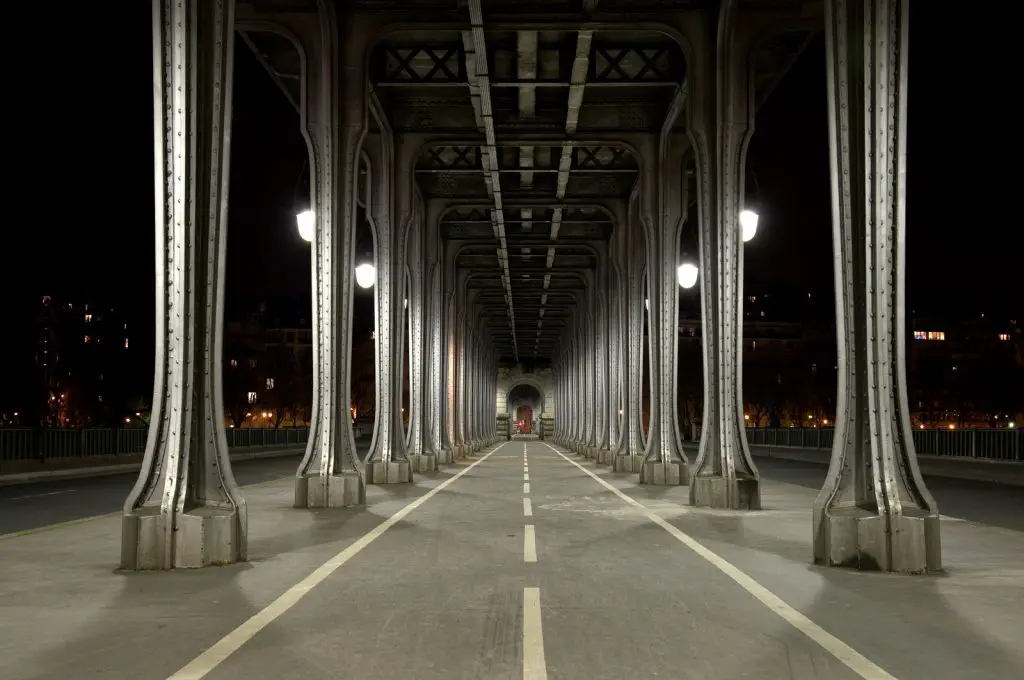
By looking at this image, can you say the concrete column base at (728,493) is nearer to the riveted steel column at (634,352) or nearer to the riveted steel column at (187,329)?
the riveted steel column at (187,329)

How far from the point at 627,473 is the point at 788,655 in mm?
Result: 27136

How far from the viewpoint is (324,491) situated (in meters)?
18.3

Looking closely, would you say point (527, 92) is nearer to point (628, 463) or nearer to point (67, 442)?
point (628, 463)

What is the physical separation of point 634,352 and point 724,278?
1670cm

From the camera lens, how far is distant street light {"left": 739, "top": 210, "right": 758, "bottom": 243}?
1912 cm

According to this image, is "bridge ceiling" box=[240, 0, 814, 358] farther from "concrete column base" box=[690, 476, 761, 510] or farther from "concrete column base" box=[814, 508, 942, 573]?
"concrete column base" box=[814, 508, 942, 573]

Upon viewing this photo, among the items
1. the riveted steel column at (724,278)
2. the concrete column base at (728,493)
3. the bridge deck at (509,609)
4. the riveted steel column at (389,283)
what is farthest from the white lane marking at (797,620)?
the riveted steel column at (389,283)

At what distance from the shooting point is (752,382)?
12006cm

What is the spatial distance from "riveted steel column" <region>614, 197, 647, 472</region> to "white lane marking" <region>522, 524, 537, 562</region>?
19.6 metres

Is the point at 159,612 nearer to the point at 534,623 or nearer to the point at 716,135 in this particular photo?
the point at 534,623

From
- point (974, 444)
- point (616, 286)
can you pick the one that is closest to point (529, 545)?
point (974, 444)

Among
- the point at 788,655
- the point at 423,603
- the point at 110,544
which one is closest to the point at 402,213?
the point at 110,544

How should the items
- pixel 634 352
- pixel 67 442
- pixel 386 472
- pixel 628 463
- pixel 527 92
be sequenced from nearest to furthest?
pixel 386 472 < pixel 527 92 < pixel 67 442 < pixel 628 463 < pixel 634 352

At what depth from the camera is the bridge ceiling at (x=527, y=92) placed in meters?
20.9
